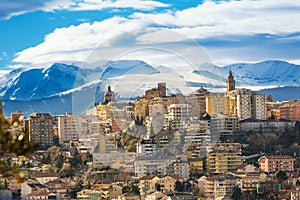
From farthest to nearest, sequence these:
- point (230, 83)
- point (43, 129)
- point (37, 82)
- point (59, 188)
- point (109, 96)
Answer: point (37, 82)
point (230, 83)
point (43, 129)
point (109, 96)
point (59, 188)

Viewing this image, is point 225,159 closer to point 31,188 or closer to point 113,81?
point 113,81

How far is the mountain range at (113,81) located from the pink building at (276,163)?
240 centimetres

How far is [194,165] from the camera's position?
1530 centimetres

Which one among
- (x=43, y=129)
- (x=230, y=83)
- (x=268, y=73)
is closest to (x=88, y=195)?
(x=43, y=129)

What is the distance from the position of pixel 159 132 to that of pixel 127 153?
63 centimetres

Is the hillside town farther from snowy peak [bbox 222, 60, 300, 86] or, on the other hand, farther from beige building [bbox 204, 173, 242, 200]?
snowy peak [bbox 222, 60, 300, 86]

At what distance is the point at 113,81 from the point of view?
17.1m

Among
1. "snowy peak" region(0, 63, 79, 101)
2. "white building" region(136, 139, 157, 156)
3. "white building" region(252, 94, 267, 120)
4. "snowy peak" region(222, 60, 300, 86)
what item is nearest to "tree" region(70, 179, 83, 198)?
"white building" region(136, 139, 157, 156)

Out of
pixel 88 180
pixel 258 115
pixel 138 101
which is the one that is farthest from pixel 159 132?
pixel 258 115

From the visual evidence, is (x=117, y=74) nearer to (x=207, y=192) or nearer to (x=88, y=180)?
(x=88, y=180)

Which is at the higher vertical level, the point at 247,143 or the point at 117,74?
the point at 117,74

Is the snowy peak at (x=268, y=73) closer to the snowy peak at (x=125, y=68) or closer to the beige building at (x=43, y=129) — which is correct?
the beige building at (x=43, y=129)

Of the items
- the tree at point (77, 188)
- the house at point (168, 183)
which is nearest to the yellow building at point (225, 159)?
the house at point (168, 183)

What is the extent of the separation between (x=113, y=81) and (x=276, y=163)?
12.3 feet
